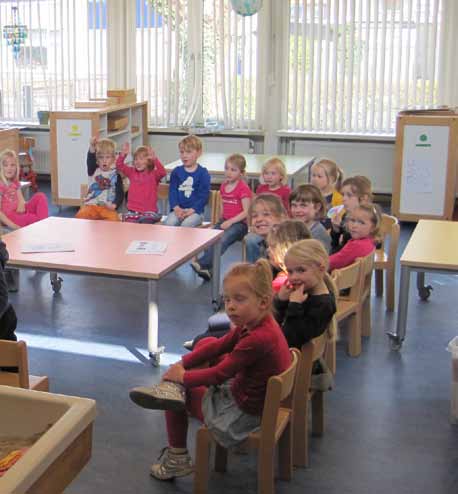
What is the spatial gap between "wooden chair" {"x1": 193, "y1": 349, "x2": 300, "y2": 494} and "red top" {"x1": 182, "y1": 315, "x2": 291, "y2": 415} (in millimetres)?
66

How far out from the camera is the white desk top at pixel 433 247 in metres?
4.24

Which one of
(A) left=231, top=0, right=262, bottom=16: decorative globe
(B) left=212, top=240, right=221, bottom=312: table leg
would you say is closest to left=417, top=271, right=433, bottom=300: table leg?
(B) left=212, top=240, right=221, bottom=312: table leg

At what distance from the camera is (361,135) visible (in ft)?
30.7

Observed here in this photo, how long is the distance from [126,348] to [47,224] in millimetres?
1304

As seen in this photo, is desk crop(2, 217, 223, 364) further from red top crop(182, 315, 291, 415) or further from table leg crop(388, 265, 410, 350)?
red top crop(182, 315, 291, 415)

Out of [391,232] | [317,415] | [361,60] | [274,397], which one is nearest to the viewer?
[274,397]

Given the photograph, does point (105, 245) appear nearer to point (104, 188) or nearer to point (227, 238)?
point (227, 238)

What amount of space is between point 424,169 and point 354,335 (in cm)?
388

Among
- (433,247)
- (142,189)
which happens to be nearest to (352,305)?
(433,247)

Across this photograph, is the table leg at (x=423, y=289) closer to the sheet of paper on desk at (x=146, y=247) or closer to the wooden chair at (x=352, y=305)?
the wooden chair at (x=352, y=305)

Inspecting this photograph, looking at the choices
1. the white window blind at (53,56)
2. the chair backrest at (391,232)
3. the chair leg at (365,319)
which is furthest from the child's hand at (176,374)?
the white window blind at (53,56)

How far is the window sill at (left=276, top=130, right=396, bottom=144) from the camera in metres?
9.30

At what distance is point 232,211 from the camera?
609cm

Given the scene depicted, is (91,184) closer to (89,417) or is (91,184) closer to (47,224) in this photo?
(47,224)
